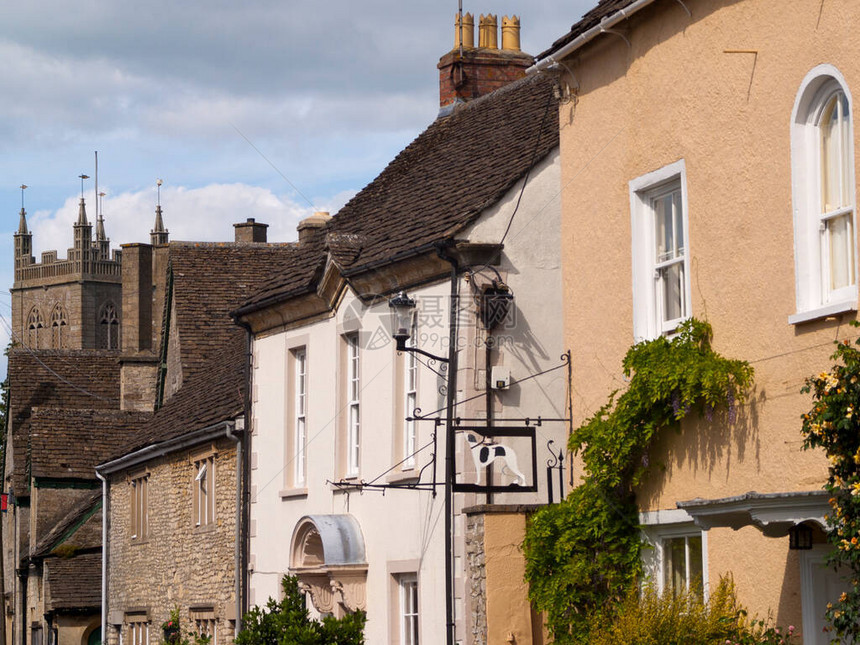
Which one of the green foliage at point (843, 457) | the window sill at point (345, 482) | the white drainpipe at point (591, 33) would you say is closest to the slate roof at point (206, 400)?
the window sill at point (345, 482)

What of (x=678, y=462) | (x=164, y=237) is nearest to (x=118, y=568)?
(x=678, y=462)

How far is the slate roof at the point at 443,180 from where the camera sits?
18078mm

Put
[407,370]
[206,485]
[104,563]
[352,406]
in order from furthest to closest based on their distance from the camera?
[104,563]
[206,485]
[352,406]
[407,370]

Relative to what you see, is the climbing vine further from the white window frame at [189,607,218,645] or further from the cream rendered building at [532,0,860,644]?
the white window frame at [189,607,218,645]

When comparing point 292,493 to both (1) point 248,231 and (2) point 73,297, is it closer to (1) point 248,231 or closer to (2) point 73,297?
(1) point 248,231

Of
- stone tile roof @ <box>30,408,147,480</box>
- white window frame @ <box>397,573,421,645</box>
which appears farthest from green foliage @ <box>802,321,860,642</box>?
stone tile roof @ <box>30,408,147,480</box>

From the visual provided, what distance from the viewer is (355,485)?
61.8 feet

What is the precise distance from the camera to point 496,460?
1689 cm

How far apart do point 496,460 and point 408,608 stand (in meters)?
2.69

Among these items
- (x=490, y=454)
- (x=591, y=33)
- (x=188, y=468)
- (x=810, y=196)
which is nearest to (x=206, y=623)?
(x=188, y=468)

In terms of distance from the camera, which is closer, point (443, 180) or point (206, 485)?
point (443, 180)

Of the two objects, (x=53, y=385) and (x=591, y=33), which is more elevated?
(x=591, y=33)

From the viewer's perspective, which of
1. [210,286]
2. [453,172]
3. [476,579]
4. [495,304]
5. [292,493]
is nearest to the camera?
[476,579]

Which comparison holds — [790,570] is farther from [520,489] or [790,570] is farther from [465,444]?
[465,444]
